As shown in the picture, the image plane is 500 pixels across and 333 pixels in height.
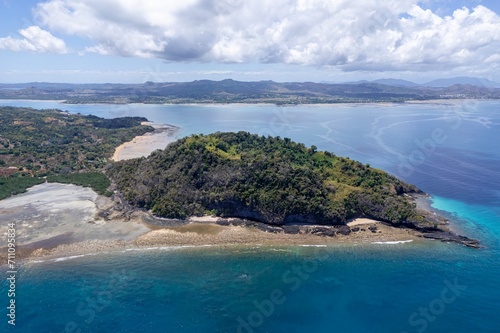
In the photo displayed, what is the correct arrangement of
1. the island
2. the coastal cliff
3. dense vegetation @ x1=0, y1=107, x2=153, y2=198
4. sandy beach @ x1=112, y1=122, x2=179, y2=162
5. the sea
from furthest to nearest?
sandy beach @ x1=112, y1=122, x2=179, y2=162 → dense vegetation @ x1=0, y1=107, x2=153, y2=198 → the coastal cliff → the island → the sea

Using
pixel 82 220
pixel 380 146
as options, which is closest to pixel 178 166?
pixel 82 220

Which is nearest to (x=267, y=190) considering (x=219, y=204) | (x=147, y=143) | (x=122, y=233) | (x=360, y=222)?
(x=219, y=204)

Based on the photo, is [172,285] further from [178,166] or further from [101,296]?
[178,166]

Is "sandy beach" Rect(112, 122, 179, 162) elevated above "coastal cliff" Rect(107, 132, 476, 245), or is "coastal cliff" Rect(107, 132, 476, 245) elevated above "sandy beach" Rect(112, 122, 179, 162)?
"coastal cliff" Rect(107, 132, 476, 245)

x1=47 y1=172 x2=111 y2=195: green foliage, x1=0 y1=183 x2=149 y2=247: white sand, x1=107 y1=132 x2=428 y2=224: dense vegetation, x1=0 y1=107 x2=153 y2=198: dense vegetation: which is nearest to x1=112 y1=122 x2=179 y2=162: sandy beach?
x1=0 y1=107 x2=153 y2=198: dense vegetation

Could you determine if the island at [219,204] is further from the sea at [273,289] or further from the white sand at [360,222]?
the sea at [273,289]

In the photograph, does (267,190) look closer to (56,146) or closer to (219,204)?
(219,204)

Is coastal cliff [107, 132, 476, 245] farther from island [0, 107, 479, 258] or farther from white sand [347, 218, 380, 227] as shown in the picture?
white sand [347, 218, 380, 227]
